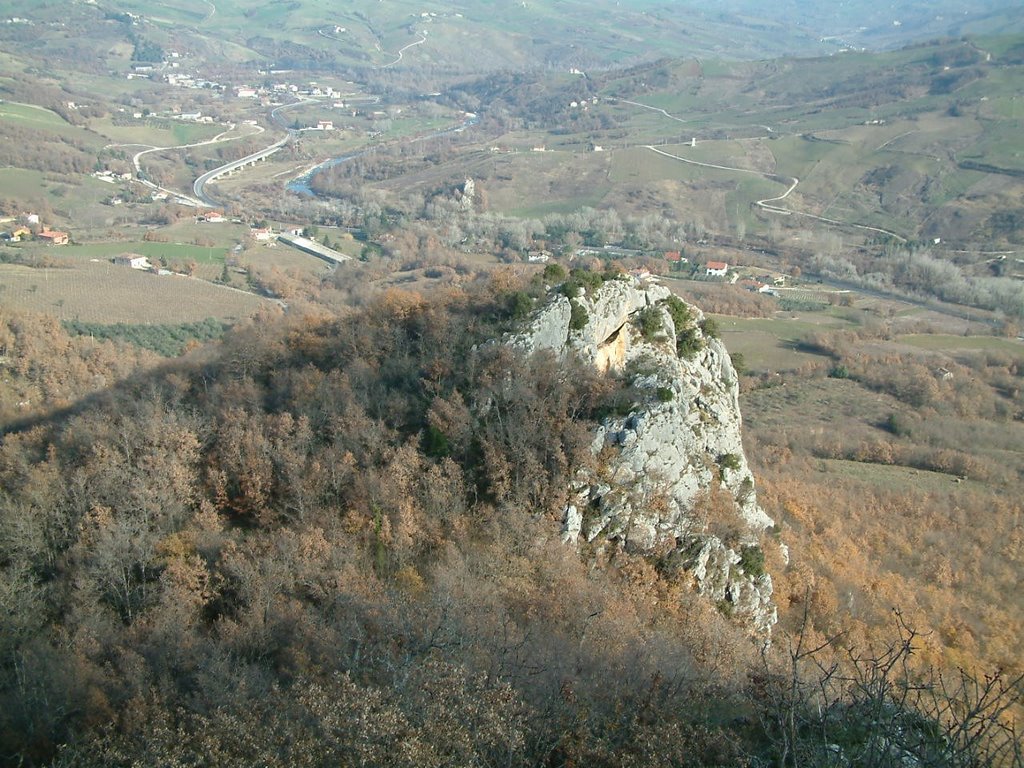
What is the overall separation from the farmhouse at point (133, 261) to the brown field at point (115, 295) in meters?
1.45

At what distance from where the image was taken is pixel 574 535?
22.8 meters

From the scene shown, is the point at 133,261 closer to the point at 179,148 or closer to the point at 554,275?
the point at 554,275

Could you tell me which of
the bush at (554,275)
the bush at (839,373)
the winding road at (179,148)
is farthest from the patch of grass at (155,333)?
the winding road at (179,148)

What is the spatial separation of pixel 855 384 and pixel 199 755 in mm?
58463

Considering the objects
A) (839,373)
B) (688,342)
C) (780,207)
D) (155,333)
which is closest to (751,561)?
(688,342)

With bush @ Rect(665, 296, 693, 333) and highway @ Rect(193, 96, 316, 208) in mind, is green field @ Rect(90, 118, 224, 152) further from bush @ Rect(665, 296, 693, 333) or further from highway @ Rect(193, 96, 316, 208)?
bush @ Rect(665, 296, 693, 333)

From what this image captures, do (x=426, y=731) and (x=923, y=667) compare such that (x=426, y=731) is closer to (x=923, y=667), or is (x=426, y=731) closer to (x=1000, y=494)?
(x=923, y=667)

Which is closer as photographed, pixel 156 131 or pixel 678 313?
pixel 678 313

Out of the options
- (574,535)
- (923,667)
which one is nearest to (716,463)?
(574,535)

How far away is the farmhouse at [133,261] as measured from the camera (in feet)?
237

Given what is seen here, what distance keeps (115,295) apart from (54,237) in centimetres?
2140

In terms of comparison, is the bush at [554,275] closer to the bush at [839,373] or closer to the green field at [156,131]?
the bush at [839,373]

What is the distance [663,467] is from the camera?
2422cm

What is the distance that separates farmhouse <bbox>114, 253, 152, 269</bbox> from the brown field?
1.45m
